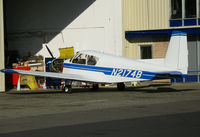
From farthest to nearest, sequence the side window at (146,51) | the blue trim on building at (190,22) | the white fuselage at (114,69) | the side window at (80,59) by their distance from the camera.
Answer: the side window at (146,51) < the blue trim on building at (190,22) < the side window at (80,59) < the white fuselage at (114,69)

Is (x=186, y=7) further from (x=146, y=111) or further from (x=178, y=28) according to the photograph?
(x=146, y=111)

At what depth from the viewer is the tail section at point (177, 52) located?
17.1 m

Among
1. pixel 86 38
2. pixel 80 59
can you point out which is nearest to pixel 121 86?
pixel 80 59

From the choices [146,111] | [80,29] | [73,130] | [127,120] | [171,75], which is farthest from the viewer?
[80,29]

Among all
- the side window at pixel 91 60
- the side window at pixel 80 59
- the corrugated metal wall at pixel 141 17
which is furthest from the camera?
the corrugated metal wall at pixel 141 17

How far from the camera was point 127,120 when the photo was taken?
382 inches

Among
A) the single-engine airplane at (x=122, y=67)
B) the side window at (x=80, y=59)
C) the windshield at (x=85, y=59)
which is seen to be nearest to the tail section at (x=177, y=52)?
the single-engine airplane at (x=122, y=67)

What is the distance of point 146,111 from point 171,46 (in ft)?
22.1

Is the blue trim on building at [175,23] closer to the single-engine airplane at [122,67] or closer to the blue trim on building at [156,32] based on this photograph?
the blue trim on building at [156,32]

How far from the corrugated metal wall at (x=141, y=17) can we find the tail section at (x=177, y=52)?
9.78 meters

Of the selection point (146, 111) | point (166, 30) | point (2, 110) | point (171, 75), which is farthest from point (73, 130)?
point (166, 30)

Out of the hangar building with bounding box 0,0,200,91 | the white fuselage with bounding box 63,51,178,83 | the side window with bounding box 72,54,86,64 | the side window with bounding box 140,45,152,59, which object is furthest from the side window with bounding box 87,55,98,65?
the side window with bounding box 140,45,152,59

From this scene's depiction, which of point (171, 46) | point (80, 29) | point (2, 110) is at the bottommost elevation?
point (2, 110)

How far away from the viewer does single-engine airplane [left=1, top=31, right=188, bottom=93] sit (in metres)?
17.2
